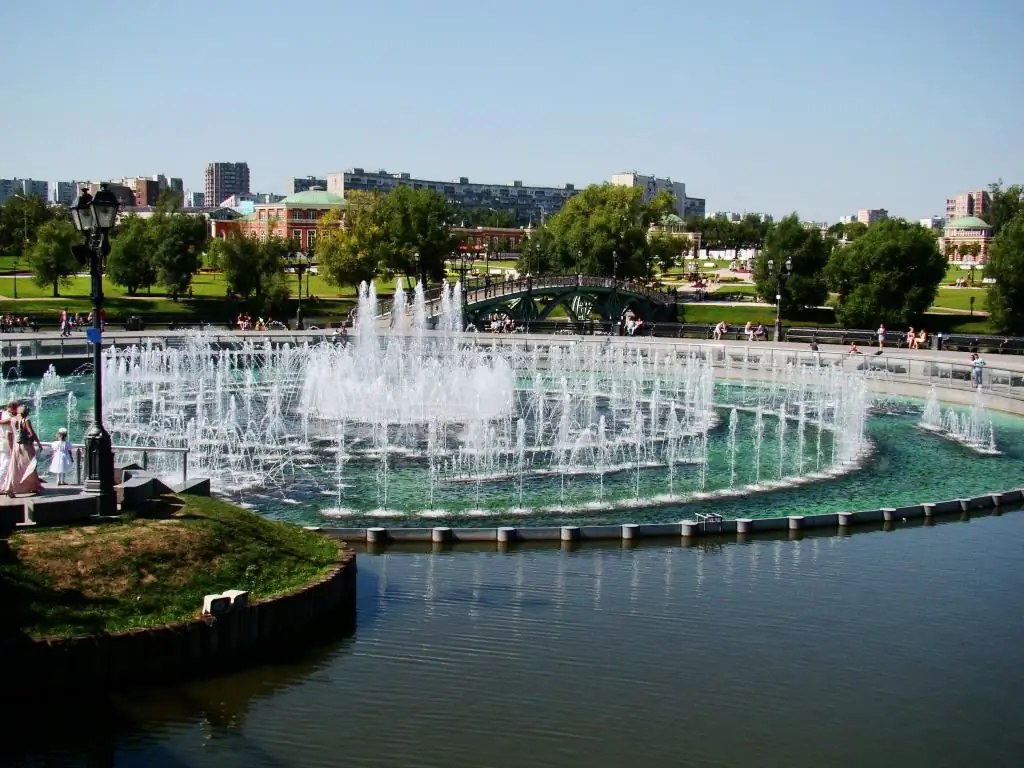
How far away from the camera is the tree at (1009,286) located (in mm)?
64938

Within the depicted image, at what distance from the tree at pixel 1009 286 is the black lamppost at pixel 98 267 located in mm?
58094

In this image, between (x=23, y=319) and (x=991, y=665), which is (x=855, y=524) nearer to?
(x=991, y=665)

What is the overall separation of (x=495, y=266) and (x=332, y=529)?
391ft

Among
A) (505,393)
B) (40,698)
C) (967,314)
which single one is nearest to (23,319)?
(505,393)

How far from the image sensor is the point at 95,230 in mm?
17062

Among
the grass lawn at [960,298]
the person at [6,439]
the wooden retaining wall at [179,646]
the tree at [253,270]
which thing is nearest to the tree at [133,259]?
the tree at [253,270]

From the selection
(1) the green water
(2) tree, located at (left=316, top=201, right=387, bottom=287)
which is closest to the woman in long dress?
(1) the green water

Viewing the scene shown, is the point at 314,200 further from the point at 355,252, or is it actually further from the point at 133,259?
the point at 133,259

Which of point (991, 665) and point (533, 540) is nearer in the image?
point (991, 665)

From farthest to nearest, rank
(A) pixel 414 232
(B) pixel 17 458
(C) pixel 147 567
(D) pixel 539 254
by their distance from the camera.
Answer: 1. (D) pixel 539 254
2. (A) pixel 414 232
3. (B) pixel 17 458
4. (C) pixel 147 567

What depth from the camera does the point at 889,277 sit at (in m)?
69.0

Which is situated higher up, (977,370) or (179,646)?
(977,370)

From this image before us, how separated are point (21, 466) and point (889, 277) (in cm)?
5940

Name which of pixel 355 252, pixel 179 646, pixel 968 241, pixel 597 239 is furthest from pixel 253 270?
pixel 968 241
